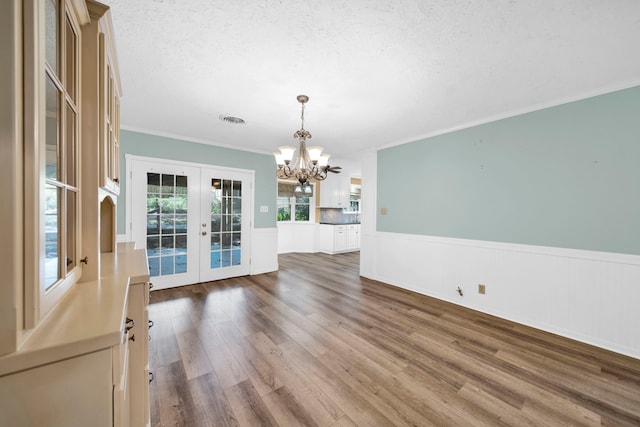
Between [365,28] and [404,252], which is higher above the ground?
[365,28]

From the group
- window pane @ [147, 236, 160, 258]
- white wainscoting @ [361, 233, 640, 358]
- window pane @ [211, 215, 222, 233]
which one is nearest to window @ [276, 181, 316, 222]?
window pane @ [211, 215, 222, 233]

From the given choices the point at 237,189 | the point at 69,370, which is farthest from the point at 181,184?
the point at 69,370

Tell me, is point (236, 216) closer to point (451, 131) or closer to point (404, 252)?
point (404, 252)

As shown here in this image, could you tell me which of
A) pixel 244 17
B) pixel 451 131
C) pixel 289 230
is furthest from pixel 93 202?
pixel 289 230

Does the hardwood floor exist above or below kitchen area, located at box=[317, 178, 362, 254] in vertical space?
below

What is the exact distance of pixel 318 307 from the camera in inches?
131

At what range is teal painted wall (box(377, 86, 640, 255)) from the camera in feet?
7.68

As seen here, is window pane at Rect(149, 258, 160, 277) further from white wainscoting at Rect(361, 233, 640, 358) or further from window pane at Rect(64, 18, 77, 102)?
white wainscoting at Rect(361, 233, 640, 358)

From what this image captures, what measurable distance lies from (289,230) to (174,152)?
13.3ft

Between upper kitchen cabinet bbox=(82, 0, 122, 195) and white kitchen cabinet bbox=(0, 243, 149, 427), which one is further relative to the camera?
upper kitchen cabinet bbox=(82, 0, 122, 195)

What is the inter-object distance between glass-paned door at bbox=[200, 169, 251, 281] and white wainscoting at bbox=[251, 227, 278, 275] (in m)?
0.14

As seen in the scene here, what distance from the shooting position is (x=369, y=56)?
1905 mm

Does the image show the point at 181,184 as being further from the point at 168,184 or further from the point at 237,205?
the point at 237,205

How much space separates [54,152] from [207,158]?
3.70 meters
